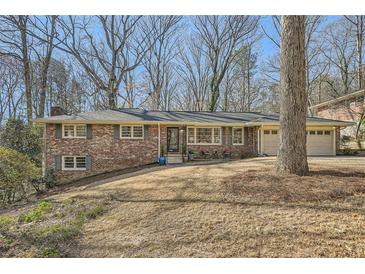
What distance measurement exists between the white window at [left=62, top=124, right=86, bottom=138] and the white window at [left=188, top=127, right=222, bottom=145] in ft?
20.6

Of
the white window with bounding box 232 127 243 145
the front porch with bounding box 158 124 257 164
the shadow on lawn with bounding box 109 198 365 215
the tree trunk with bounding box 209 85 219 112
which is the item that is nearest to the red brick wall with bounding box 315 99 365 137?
the tree trunk with bounding box 209 85 219 112

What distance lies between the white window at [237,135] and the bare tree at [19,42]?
13.8 meters

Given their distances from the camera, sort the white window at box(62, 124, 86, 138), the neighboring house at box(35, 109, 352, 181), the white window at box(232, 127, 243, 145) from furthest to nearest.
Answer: the white window at box(232, 127, 243, 145), the white window at box(62, 124, 86, 138), the neighboring house at box(35, 109, 352, 181)

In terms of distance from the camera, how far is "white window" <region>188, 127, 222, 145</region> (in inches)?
585

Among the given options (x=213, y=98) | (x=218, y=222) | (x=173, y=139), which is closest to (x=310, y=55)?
(x=213, y=98)

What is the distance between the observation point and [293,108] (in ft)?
20.8

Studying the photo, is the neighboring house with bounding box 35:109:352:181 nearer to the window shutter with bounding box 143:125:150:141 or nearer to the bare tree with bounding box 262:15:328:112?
the window shutter with bounding box 143:125:150:141

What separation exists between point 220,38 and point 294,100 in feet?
65.9

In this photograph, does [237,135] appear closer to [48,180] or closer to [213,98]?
[213,98]

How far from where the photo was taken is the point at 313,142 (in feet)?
48.8

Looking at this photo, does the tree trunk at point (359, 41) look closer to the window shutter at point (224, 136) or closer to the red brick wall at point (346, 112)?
the red brick wall at point (346, 112)

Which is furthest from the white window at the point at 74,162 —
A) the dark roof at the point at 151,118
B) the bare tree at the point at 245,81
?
the bare tree at the point at 245,81

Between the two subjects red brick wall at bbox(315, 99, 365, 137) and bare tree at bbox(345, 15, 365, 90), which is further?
bare tree at bbox(345, 15, 365, 90)

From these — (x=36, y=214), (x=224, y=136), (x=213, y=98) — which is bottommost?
(x=36, y=214)
